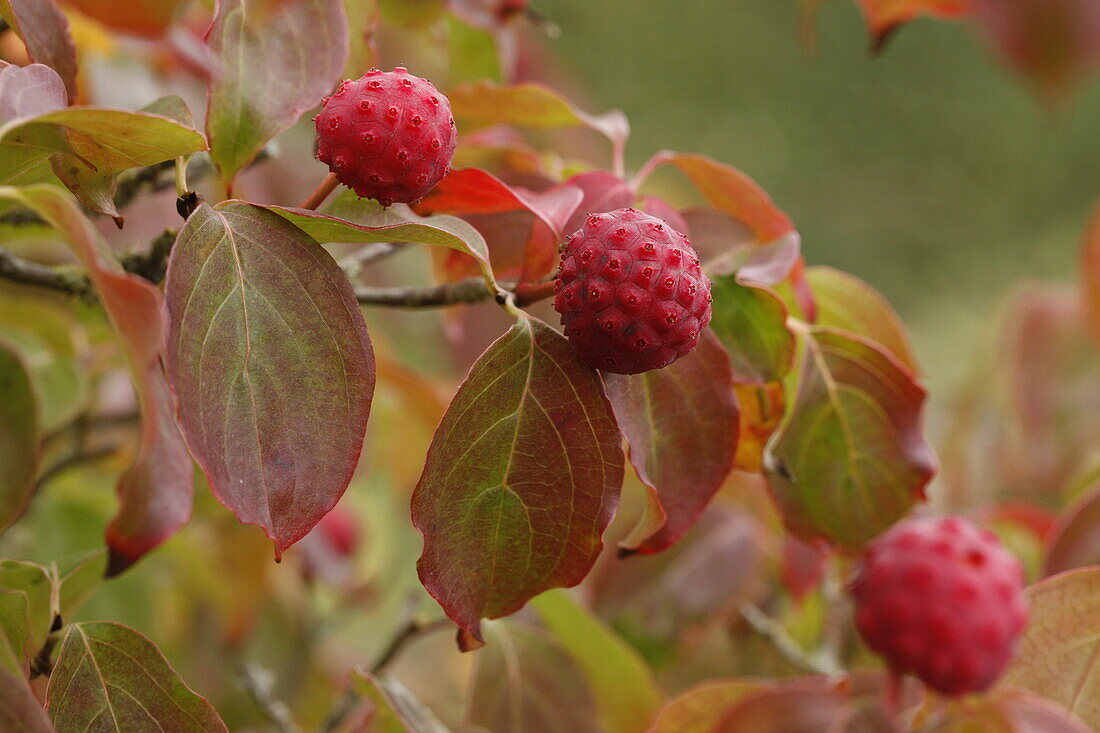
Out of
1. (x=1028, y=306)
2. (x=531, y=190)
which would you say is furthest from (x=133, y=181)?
(x=1028, y=306)

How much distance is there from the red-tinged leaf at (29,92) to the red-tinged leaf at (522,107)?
239mm

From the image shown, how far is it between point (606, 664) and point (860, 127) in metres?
4.14

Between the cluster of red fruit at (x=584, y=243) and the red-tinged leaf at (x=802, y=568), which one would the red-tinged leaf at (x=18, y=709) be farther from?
the red-tinged leaf at (x=802, y=568)

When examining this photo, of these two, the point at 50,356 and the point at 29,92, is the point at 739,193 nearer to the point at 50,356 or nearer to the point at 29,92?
the point at 29,92

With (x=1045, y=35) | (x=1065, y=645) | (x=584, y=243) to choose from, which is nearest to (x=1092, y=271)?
(x=1045, y=35)

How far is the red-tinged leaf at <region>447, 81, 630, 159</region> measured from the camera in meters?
0.56

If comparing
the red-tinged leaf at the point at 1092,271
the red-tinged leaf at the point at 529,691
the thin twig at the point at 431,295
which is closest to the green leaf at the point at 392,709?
the red-tinged leaf at the point at 529,691

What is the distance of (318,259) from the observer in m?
0.37

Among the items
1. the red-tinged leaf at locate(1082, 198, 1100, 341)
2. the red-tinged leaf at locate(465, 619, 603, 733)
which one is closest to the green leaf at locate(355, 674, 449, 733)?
the red-tinged leaf at locate(465, 619, 603, 733)

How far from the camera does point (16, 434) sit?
18.4 inches

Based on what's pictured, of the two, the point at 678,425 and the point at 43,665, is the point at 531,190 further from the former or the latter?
the point at 43,665

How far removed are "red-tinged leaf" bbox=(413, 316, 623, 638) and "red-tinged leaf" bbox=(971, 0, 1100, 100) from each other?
15.8 inches

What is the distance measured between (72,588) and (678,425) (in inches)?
11.0

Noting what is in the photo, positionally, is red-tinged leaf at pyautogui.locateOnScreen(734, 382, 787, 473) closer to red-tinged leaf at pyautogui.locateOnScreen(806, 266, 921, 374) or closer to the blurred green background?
red-tinged leaf at pyautogui.locateOnScreen(806, 266, 921, 374)
